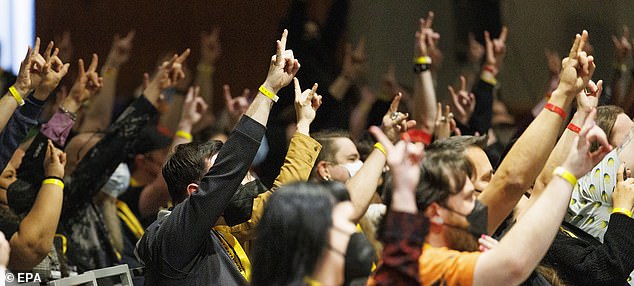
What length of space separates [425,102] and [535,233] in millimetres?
2451

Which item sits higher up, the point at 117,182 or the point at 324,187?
the point at 324,187

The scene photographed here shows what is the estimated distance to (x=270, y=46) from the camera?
7254 millimetres

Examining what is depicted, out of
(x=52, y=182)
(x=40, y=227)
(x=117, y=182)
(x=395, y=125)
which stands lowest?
(x=117, y=182)

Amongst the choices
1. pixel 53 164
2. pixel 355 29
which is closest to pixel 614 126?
pixel 53 164

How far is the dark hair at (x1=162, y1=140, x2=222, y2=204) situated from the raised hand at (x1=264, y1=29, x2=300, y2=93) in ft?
0.88

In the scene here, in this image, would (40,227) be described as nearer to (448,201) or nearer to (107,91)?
(448,201)

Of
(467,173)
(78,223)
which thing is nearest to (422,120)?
(78,223)

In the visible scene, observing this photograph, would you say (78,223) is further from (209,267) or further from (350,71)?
(350,71)

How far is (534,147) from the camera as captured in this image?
8.29 feet

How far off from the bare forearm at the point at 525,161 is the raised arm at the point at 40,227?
1.49 m

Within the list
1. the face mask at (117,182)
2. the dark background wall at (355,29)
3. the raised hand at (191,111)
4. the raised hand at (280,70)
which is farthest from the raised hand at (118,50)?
the raised hand at (280,70)

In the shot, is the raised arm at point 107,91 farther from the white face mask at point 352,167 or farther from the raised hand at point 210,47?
the white face mask at point 352,167

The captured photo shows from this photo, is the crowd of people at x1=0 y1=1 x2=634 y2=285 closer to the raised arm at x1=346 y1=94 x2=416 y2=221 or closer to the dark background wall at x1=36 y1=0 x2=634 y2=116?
the raised arm at x1=346 y1=94 x2=416 y2=221

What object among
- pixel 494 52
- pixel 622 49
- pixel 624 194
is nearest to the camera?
pixel 624 194
